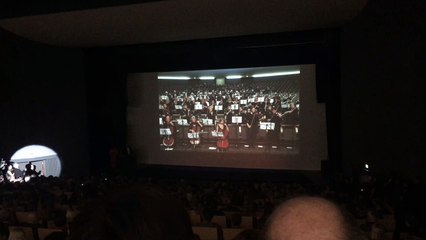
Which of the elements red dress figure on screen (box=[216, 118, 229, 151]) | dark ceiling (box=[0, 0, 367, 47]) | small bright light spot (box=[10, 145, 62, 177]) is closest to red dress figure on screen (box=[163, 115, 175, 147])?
red dress figure on screen (box=[216, 118, 229, 151])

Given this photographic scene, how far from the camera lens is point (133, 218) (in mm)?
910

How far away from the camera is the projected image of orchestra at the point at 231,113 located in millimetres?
12852

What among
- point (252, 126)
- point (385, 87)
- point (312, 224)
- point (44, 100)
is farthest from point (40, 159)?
point (312, 224)

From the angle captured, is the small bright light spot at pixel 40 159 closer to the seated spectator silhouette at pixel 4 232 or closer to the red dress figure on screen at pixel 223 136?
the red dress figure on screen at pixel 223 136

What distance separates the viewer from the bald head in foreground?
0.93 meters

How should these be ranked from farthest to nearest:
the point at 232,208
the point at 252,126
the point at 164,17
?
the point at 252,126 < the point at 164,17 < the point at 232,208

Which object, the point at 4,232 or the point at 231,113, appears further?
the point at 231,113

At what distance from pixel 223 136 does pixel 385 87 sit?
6176 mm

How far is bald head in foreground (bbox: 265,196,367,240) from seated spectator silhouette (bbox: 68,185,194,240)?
0.21m

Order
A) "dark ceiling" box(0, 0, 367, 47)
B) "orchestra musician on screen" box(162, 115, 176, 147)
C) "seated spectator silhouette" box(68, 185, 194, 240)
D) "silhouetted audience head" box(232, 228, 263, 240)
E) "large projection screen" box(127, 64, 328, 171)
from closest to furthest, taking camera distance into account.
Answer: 1. "seated spectator silhouette" box(68, 185, 194, 240)
2. "silhouetted audience head" box(232, 228, 263, 240)
3. "dark ceiling" box(0, 0, 367, 47)
4. "large projection screen" box(127, 64, 328, 171)
5. "orchestra musician on screen" box(162, 115, 176, 147)

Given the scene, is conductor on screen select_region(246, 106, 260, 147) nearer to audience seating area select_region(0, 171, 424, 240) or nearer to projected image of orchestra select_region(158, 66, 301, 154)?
projected image of orchestra select_region(158, 66, 301, 154)

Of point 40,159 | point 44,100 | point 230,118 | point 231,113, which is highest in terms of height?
point 44,100

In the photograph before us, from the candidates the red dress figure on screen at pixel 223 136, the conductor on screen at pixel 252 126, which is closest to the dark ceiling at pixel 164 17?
the conductor on screen at pixel 252 126

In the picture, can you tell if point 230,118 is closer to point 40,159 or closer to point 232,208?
point 40,159
